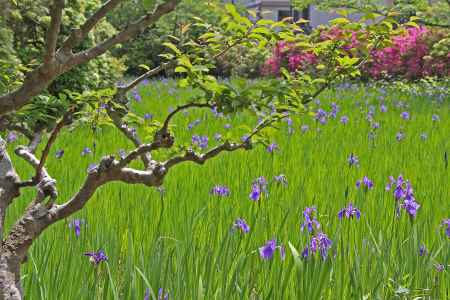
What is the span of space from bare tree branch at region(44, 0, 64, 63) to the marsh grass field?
0.71 metres

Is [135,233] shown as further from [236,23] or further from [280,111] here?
[236,23]

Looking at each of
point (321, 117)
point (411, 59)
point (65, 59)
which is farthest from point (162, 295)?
point (411, 59)

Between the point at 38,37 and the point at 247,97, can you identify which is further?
the point at 38,37

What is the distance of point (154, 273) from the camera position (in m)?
2.05

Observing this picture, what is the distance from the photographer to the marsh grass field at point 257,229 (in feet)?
6.91

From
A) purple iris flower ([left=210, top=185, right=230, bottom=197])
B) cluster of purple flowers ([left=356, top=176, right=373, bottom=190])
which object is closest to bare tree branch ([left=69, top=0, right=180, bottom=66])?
purple iris flower ([left=210, top=185, right=230, bottom=197])

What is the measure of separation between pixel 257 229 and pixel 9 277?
4.49 ft

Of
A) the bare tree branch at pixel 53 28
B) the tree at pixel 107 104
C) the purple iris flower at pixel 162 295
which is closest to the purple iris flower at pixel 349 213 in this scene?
the tree at pixel 107 104

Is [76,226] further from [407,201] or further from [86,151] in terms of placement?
[86,151]

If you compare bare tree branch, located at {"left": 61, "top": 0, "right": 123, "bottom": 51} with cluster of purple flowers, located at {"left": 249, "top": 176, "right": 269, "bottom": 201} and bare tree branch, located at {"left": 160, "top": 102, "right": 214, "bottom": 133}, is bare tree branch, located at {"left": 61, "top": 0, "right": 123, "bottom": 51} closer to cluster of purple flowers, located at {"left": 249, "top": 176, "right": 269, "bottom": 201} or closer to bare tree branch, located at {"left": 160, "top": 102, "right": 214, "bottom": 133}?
bare tree branch, located at {"left": 160, "top": 102, "right": 214, "bottom": 133}

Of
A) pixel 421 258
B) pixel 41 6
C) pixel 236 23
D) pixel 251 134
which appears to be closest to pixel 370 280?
pixel 421 258

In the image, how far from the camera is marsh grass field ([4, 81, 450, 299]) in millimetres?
2105

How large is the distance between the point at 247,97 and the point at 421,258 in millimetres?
979

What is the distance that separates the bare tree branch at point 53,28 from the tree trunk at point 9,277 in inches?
21.1
